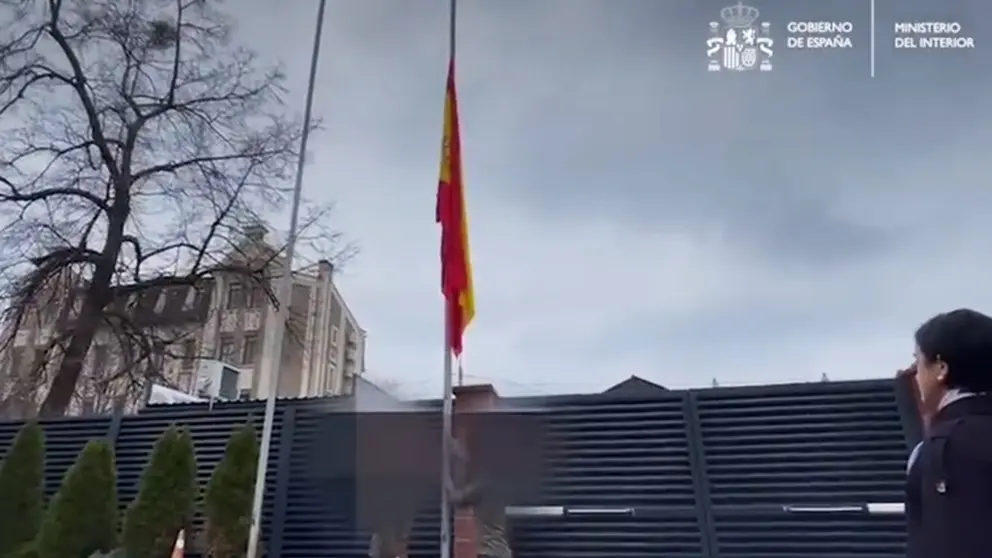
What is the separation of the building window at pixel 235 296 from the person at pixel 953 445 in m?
9.50

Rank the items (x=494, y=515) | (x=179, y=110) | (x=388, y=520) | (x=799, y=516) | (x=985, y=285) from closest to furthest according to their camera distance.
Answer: (x=799, y=516) → (x=494, y=515) → (x=388, y=520) → (x=985, y=285) → (x=179, y=110)

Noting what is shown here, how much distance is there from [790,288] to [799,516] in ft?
10.9

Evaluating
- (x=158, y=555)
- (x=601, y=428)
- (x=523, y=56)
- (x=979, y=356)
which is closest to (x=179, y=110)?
(x=523, y=56)

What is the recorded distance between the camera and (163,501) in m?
3.95

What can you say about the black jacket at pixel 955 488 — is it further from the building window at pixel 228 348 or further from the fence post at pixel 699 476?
the building window at pixel 228 348

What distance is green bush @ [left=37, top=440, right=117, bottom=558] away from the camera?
3934 millimetres

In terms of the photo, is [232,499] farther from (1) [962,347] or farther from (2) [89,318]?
(2) [89,318]

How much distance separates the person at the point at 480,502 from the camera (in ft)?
11.7

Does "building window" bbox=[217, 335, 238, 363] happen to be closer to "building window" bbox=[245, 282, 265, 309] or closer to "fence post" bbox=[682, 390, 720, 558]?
"building window" bbox=[245, 282, 265, 309]

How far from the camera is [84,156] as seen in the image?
9.09 metres

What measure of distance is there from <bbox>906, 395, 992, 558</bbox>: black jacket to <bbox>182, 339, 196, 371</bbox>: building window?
9.86 m

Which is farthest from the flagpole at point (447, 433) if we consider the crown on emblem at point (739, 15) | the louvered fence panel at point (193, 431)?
the crown on emblem at point (739, 15)

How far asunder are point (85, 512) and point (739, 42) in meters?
5.52

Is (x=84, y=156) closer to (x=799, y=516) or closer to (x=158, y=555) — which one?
(x=158, y=555)
